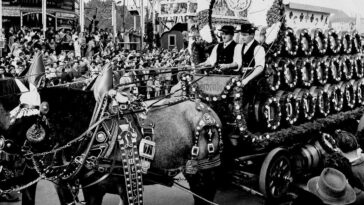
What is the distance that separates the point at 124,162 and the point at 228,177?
6.58 ft

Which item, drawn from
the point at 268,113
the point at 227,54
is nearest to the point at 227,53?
the point at 227,54

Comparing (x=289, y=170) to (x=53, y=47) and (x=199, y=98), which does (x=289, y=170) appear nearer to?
(x=199, y=98)

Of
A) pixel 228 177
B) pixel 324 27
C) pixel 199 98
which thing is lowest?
pixel 228 177

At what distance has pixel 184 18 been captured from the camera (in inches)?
1276

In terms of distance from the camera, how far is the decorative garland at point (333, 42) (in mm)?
7473

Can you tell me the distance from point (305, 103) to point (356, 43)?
2.33 meters

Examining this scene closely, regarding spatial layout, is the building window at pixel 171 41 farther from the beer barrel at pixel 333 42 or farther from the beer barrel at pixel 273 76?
the beer barrel at pixel 273 76

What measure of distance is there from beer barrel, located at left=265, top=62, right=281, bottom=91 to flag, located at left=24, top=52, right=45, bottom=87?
9.85ft

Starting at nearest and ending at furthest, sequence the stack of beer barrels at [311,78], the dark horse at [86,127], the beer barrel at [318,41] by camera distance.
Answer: the dark horse at [86,127] < the stack of beer barrels at [311,78] < the beer barrel at [318,41]

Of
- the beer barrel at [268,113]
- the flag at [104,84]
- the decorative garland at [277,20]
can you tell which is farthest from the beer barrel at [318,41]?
the flag at [104,84]

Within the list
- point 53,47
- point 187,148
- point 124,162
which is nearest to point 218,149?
point 187,148

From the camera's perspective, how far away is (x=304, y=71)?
6.91m

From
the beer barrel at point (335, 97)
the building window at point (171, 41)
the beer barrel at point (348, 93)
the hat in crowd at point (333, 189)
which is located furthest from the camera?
the building window at point (171, 41)

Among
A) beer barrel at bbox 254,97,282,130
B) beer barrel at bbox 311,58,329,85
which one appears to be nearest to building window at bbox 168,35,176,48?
beer barrel at bbox 311,58,329,85
